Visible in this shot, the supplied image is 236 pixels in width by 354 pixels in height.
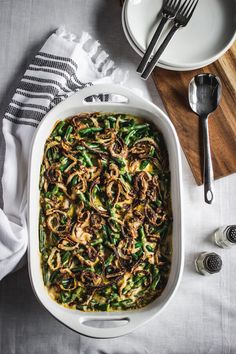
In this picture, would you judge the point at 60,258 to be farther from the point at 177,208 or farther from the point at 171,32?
the point at 171,32

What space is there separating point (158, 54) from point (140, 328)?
1.11 metres

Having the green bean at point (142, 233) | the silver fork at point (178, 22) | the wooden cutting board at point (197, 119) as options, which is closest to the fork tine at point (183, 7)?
the silver fork at point (178, 22)

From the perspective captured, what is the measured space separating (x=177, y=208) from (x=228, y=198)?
15.1 inches

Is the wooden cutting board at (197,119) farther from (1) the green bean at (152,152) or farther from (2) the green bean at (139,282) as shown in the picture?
(2) the green bean at (139,282)

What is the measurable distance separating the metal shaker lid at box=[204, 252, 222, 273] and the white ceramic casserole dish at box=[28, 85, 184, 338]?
0.19 m

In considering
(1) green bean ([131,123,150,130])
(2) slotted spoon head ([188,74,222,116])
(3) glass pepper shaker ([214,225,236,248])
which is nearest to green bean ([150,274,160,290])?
(3) glass pepper shaker ([214,225,236,248])

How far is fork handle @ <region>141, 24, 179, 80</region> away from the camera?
1950mm

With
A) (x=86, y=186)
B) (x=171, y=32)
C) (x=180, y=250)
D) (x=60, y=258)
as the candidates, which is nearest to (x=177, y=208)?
(x=180, y=250)

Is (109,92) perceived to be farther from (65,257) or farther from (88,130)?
(65,257)

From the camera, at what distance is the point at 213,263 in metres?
1.96

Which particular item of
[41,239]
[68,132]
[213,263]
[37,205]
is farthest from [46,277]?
[213,263]

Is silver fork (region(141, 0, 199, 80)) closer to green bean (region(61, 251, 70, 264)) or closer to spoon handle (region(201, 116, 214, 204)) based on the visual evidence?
spoon handle (region(201, 116, 214, 204))

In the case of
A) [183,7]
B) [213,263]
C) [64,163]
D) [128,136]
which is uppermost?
[183,7]

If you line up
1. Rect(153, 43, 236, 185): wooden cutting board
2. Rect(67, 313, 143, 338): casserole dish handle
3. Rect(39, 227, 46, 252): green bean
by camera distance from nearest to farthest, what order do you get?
Rect(67, 313, 143, 338): casserole dish handle → Rect(39, 227, 46, 252): green bean → Rect(153, 43, 236, 185): wooden cutting board
